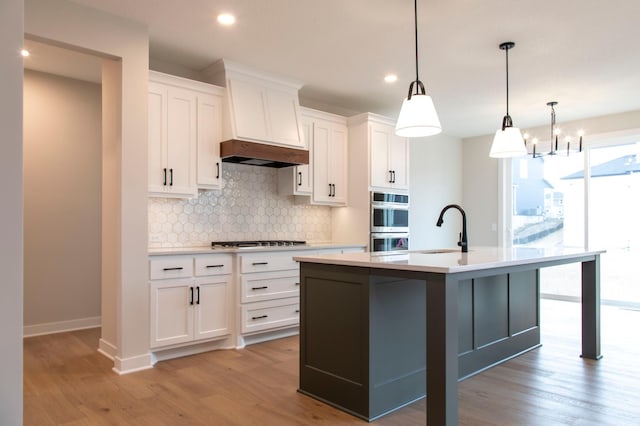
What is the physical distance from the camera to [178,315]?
369 centimetres

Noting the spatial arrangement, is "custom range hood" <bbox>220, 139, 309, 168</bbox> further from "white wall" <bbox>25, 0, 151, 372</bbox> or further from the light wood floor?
the light wood floor

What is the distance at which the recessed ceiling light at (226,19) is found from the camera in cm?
331

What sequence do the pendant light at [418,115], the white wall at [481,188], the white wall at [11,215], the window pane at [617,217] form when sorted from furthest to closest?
the white wall at [481,188] < the window pane at [617,217] < the pendant light at [418,115] < the white wall at [11,215]

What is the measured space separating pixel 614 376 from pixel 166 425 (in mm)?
3115

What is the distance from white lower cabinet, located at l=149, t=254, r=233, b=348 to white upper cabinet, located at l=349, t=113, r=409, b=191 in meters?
2.17

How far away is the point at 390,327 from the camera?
2639 mm

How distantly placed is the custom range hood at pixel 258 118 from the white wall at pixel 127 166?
0.84 metres

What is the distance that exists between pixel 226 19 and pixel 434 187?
4.84m

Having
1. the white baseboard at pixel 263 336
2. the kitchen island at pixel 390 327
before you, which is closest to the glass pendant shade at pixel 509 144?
the kitchen island at pixel 390 327

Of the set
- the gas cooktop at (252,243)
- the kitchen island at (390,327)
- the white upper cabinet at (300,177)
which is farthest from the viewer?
the white upper cabinet at (300,177)

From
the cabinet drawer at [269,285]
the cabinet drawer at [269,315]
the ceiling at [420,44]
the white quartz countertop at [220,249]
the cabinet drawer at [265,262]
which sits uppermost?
the ceiling at [420,44]

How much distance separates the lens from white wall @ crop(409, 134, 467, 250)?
6.97 meters

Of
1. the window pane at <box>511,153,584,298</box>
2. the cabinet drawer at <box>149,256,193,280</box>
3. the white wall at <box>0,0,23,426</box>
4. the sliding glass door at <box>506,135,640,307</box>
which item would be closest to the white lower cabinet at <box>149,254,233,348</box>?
the cabinet drawer at <box>149,256,193,280</box>

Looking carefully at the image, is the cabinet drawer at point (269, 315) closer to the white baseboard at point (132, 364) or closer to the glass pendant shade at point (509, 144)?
the white baseboard at point (132, 364)
